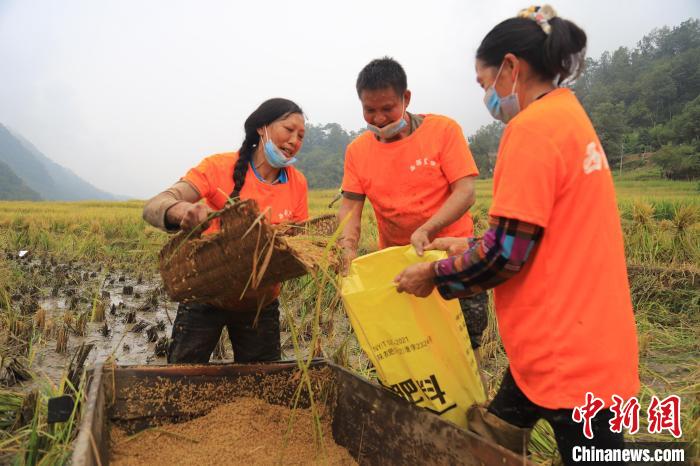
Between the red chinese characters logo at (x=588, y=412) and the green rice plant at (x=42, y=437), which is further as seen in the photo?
the green rice plant at (x=42, y=437)

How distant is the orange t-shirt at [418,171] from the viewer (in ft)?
7.99

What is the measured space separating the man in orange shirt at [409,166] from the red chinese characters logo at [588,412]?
1.09 metres

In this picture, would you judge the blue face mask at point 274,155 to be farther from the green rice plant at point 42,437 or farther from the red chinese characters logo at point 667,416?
the red chinese characters logo at point 667,416

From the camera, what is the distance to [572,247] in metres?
1.28

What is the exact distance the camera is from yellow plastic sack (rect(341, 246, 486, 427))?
5.57 feet

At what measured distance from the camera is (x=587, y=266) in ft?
4.18

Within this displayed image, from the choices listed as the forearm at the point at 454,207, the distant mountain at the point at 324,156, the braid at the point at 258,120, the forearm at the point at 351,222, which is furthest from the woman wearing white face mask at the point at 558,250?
the distant mountain at the point at 324,156

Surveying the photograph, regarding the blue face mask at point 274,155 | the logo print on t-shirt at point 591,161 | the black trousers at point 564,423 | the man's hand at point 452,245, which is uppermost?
the blue face mask at point 274,155

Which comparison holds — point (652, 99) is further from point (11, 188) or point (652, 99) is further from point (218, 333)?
point (11, 188)

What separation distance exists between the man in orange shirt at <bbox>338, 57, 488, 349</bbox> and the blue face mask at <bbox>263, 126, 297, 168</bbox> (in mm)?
409

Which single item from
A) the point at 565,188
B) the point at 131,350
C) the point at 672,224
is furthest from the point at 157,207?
the point at 672,224

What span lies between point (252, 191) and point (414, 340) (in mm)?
1159

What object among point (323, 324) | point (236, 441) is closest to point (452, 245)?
point (236, 441)

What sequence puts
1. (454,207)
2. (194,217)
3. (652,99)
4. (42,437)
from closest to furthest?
(194,217) < (42,437) < (454,207) < (652,99)
